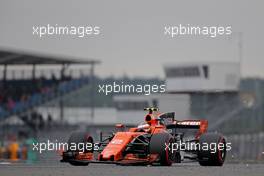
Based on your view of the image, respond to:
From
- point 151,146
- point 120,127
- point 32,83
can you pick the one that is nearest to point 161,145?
point 151,146

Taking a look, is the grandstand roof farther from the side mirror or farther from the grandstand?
the side mirror

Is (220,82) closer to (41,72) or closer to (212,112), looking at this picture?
(212,112)

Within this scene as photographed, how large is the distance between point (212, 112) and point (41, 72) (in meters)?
6.96

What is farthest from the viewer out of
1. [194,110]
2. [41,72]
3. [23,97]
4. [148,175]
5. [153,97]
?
[23,97]

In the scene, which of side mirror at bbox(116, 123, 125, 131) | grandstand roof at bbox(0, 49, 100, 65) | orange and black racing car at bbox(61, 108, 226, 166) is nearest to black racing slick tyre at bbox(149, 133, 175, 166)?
orange and black racing car at bbox(61, 108, 226, 166)

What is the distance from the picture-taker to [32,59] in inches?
1109

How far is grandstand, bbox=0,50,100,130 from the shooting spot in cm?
2783

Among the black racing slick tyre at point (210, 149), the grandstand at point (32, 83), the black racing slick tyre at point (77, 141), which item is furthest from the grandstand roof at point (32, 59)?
the black racing slick tyre at point (210, 149)

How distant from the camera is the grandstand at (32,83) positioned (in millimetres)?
27828

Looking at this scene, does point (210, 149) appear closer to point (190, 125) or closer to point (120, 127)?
point (190, 125)

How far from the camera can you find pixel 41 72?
96.4ft

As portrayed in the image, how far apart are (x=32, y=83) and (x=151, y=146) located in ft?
41.3

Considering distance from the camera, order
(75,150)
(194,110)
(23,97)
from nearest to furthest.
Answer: (75,150) < (194,110) < (23,97)

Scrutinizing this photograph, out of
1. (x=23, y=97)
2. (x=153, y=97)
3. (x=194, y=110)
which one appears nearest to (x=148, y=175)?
(x=153, y=97)
